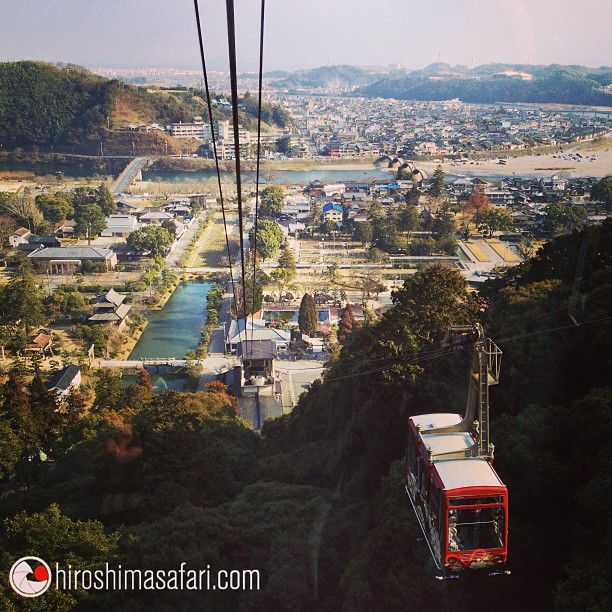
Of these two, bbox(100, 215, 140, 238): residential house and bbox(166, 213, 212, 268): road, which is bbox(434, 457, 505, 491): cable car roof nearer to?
bbox(166, 213, 212, 268): road

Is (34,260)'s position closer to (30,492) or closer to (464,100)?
(30,492)

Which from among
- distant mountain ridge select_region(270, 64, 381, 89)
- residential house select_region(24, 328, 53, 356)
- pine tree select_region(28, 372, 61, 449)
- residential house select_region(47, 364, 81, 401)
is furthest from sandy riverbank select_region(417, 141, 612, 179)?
distant mountain ridge select_region(270, 64, 381, 89)

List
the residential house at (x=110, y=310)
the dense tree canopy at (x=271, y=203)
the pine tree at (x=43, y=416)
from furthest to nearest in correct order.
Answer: the dense tree canopy at (x=271, y=203) < the residential house at (x=110, y=310) < the pine tree at (x=43, y=416)

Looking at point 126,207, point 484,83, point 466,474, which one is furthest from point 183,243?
point 484,83

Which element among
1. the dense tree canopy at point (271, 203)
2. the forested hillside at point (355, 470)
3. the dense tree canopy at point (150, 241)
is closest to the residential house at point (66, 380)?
the forested hillside at point (355, 470)

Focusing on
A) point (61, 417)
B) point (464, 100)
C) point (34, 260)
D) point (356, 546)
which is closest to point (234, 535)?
point (356, 546)

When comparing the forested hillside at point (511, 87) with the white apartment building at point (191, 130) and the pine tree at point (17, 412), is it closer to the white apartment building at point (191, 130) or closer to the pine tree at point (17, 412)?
the white apartment building at point (191, 130)
